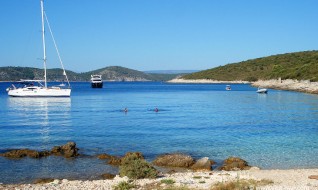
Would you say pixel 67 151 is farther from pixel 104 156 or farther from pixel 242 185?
pixel 242 185

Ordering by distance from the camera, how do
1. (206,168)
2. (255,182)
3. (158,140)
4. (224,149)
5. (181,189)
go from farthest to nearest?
(158,140)
(224,149)
(206,168)
(255,182)
(181,189)

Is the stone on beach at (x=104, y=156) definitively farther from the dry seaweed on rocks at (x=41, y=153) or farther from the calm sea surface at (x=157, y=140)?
the dry seaweed on rocks at (x=41, y=153)

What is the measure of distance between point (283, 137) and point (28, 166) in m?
20.2

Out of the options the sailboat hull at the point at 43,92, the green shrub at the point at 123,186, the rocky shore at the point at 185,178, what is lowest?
the rocky shore at the point at 185,178

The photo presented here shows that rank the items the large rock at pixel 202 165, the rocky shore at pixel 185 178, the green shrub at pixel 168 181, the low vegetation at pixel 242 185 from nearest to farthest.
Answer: the low vegetation at pixel 242 185 < the rocky shore at pixel 185 178 < the green shrub at pixel 168 181 < the large rock at pixel 202 165

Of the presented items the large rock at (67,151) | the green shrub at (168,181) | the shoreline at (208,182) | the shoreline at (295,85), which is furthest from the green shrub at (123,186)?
the shoreline at (295,85)

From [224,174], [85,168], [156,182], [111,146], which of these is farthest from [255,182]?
[111,146]

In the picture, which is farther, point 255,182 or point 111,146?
point 111,146

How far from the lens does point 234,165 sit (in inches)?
840

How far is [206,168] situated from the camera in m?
21.1

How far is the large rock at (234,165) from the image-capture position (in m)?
21.0

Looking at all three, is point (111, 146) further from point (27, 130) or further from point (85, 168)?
point (27, 130)

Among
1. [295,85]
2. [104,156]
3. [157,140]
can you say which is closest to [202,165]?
[104,156]

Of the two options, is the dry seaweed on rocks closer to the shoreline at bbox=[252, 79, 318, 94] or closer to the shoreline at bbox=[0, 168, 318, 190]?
the shoreline at bbox=[0, 168, 318, 190]
